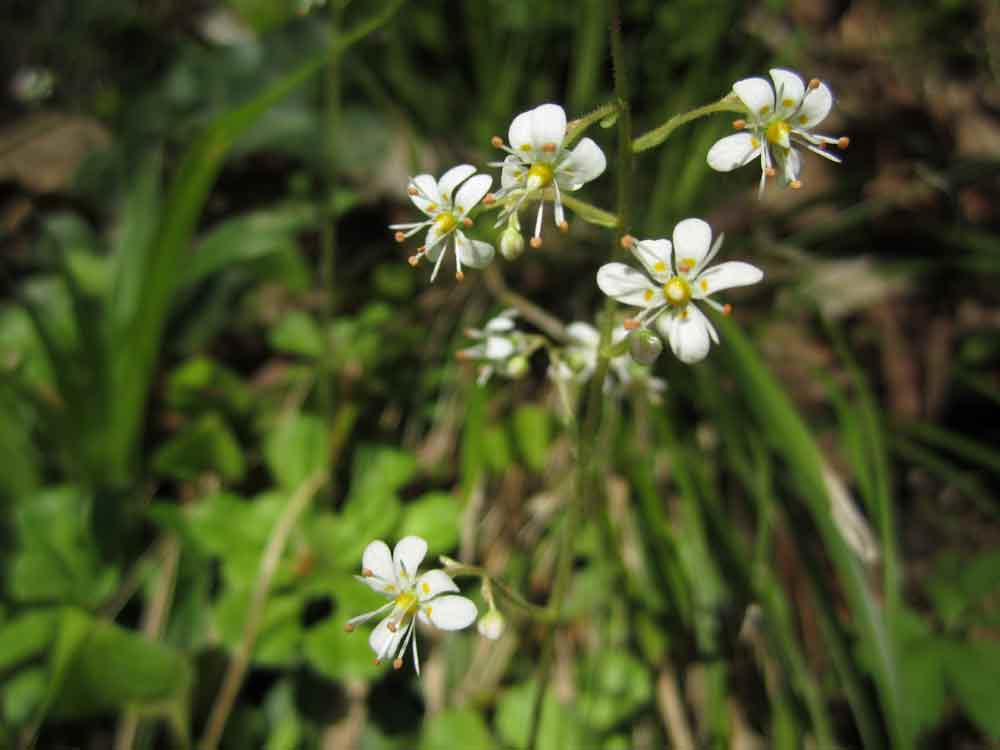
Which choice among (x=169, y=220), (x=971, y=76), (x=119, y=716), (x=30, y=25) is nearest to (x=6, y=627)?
(x=119, y=716)

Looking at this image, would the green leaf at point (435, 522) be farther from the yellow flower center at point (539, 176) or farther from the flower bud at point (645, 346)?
the yellow flower center at point (539, 176)

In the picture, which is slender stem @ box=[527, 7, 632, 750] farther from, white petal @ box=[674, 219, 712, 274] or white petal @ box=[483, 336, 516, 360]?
white petal @ box=[483, 336, 516, 360]

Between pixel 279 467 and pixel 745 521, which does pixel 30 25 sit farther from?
pixel 745 521

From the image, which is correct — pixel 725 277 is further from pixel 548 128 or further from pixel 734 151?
pixel 548 128

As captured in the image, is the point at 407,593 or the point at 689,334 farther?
the point at 407,593

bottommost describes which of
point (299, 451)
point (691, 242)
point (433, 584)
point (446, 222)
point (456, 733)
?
point (456, 733)

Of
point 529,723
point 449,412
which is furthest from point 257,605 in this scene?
point 449,412

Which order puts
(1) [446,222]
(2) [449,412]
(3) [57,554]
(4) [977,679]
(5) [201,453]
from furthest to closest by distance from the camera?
(2) [449,412], (5) [201,453], (3) [57,554], (4) [977,679], (1) [446,222]
